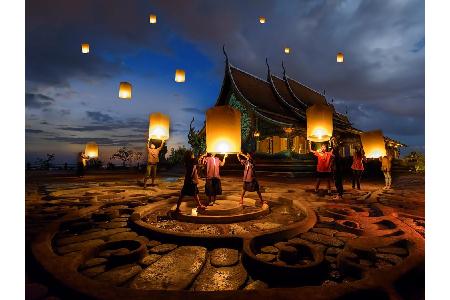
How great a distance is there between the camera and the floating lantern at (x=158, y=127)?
→ 25.1 feet

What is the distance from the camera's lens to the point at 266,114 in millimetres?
17672

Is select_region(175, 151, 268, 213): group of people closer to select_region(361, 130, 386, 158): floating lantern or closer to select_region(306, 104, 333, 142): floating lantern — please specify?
select_region(306, 104, 333, 142): floating lantern

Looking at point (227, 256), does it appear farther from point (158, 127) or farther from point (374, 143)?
point (374, 143)

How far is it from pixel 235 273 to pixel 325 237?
1803 millimetres

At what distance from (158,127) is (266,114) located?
36.7 feet

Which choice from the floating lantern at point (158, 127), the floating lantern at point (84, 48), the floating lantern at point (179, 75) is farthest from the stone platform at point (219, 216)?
the floating lantern at point (84, 48)

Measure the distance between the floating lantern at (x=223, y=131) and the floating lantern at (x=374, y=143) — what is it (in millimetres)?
5315

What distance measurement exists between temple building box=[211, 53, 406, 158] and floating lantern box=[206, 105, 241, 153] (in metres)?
12.0

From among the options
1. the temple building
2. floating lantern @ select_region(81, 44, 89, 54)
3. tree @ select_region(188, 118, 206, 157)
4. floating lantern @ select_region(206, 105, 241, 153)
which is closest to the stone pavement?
floating lantern @ select_region(206, 105, 241, 153)

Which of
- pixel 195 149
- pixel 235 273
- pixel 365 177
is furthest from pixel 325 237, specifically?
pixel 195 149

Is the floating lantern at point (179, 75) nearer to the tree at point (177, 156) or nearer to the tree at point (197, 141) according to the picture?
the tree at point (197, 141)

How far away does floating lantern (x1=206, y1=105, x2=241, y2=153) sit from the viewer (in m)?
4.94

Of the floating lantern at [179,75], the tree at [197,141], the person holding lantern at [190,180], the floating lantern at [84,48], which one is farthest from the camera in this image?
the tree at [197,141]

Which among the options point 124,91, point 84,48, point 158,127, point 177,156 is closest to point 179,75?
point 124,91
